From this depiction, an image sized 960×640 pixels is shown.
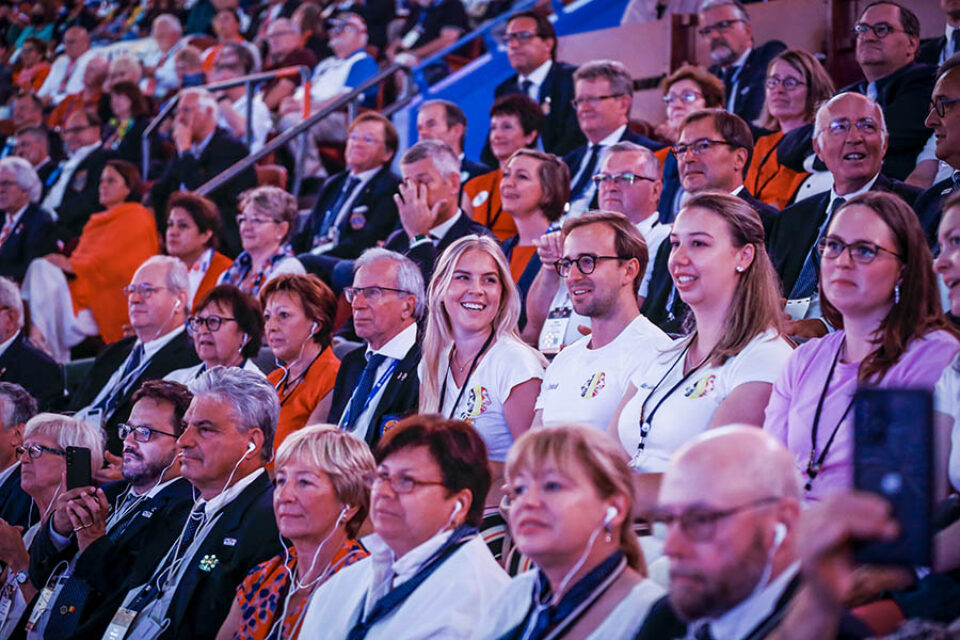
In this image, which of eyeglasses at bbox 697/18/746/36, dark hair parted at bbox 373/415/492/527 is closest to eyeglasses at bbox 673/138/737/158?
eyeglasses at bbox 697/18/746/36

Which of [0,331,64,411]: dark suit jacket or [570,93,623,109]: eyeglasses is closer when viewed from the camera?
[570,93,623,109]: eyeglasses

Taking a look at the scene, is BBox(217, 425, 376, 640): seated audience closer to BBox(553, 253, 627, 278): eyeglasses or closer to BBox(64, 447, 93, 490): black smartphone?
BBox(553, 253, 627, 278): eyeglasses

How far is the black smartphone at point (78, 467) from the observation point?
4.11 m

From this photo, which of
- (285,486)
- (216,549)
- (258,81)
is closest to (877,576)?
(285,486)

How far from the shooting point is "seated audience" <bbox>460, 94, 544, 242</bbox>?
611cm

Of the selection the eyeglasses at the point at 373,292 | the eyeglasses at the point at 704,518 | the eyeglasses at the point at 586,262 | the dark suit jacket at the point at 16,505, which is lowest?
the dark suit jacket at the point at 16,505

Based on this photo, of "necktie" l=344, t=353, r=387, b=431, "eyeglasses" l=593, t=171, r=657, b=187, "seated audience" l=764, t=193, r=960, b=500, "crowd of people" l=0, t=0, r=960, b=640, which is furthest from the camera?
"eyeglasses" l=593, t=171, r=657, b=187

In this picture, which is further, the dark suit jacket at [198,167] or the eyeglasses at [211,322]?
the dark suit jacket at [198,167]

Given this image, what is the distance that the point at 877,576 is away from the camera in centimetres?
223

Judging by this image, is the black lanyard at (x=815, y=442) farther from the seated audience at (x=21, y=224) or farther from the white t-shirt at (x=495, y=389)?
the seated audience at (x=21, y=224)

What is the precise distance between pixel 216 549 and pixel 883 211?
2.11 m

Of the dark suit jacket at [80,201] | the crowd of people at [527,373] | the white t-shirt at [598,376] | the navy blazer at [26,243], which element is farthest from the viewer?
the dark suit jacket at [80,201]

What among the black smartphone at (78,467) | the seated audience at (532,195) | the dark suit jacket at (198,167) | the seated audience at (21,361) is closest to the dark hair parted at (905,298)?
the seated audience at (532,195)

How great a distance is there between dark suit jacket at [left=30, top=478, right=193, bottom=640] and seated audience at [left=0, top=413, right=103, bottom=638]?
287mm
